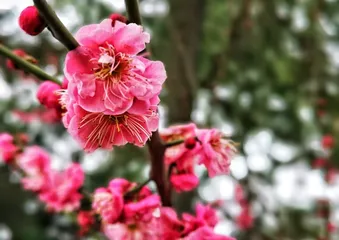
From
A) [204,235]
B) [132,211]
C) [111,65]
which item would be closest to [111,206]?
[132,211]

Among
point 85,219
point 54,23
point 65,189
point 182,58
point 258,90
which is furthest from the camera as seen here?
point 258,90

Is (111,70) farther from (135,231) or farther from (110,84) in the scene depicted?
(135,231)

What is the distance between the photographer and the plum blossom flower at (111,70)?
57 centimetres

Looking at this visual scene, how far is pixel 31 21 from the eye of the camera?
24.5 inches

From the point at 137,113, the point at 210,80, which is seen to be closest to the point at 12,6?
the point at 210,80

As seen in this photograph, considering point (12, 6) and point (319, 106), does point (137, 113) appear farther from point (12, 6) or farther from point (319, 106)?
point (12, 6)

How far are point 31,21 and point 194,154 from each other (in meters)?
0.30

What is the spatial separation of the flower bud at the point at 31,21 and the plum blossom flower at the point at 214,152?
27cm

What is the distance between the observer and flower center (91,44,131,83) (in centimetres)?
60

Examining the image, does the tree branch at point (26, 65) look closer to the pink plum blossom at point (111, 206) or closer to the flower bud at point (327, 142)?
the pink plum blossom at point (111, 206)

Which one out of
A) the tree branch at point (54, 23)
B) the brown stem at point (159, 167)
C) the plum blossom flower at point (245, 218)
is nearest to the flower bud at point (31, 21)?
the tree branch at point (54, 23)

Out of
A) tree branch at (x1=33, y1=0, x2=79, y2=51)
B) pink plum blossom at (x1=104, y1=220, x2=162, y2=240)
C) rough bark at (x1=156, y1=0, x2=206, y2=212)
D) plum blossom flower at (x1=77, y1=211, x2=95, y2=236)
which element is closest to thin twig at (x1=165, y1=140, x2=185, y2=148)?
pink plum blossom at (x1=104, y1=220, x2=162, y2=240)

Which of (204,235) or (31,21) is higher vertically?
(31,21)

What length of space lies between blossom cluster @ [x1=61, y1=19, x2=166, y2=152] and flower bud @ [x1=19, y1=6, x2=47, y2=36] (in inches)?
2.7
